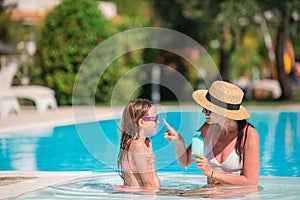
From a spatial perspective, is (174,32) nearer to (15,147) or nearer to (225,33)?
(225,33)

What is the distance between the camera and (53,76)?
2222cm

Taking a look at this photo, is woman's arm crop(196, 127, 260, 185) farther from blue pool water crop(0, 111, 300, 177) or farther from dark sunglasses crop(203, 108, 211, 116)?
blue pool water crop(0, 111, 300, 177)

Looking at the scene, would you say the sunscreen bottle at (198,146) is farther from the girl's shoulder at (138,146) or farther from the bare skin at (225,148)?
the girl's shoulder at (138,146)

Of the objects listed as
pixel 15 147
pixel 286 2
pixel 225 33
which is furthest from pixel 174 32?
pixel 15 147

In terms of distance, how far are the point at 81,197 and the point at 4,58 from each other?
21.2 m

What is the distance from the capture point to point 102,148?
1235cm

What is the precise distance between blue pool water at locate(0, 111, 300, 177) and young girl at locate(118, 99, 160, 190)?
9.43 ft

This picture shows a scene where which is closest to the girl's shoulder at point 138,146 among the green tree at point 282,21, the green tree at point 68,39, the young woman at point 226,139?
the young woman at point 226,139

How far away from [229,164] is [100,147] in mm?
6472

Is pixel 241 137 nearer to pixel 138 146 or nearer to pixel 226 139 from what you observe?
pixel 226 139

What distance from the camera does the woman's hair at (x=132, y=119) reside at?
643 centimetres

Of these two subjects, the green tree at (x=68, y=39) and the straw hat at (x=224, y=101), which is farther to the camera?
the green tree at (x=68, y=39)

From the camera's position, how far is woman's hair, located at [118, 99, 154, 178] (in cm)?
643

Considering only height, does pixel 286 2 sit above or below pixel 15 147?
above
